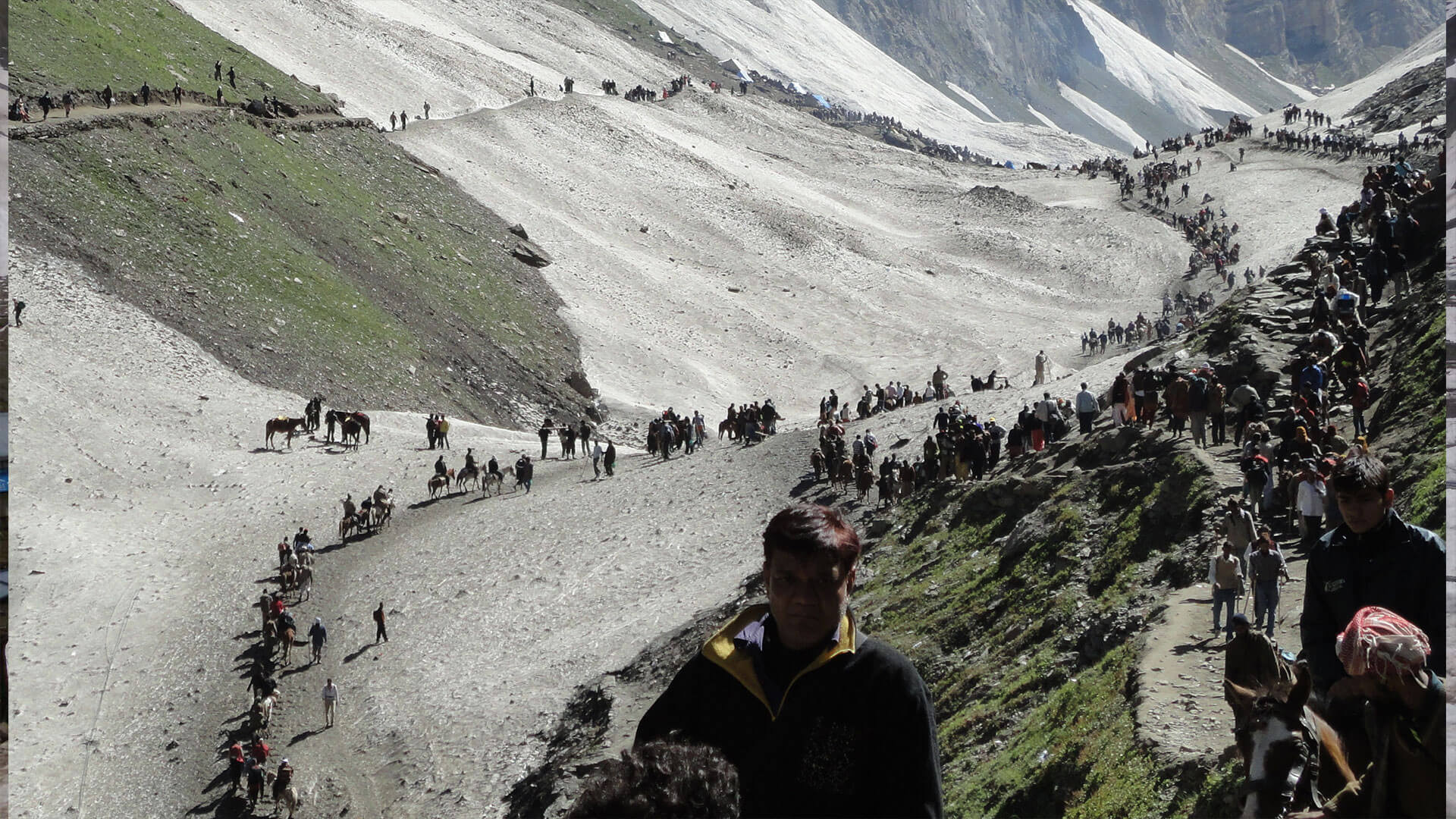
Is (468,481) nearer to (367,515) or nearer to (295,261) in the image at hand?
(367,515)

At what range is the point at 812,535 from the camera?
3982mm

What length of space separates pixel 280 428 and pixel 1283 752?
1464 inches

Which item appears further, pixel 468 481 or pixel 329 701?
pixel 468 481

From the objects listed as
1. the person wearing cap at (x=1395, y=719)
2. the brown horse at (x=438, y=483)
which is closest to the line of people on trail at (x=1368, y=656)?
the person wearing cap at (x=1395, y=719)

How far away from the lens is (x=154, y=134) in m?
54.9

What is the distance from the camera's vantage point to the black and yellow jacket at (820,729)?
3.87 metres

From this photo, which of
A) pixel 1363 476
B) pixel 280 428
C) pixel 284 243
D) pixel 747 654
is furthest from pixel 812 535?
pixel 284 243

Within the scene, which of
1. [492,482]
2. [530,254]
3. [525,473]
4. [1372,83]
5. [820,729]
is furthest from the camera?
[1372,83]

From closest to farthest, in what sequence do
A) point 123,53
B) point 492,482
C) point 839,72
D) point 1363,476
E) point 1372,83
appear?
point 1363,476 < point 492,482 < point 123,53 < point 1372,83 < point 839,72

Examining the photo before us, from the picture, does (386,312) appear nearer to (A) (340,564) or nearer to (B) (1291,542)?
(A) (340,564)

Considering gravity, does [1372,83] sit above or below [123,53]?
above

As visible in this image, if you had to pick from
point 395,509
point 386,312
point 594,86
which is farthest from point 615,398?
point 594,86

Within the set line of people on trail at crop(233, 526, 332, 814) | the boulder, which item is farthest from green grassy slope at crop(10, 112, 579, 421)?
line of people on trail at crop(233, 526, 332, 814)

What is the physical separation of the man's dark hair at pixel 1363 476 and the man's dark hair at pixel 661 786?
363 cm
